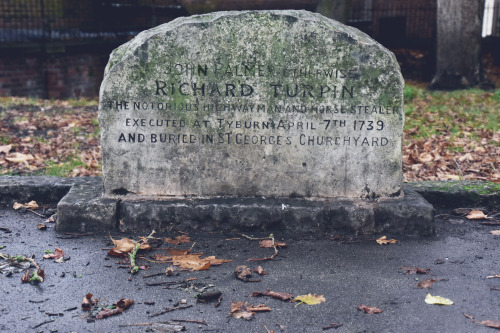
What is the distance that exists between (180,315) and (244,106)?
178 cm

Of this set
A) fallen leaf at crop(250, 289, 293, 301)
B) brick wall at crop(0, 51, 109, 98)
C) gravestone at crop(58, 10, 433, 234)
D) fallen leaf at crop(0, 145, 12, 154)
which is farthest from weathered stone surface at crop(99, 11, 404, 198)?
brick wall at crop(0, 51, 109, 98)

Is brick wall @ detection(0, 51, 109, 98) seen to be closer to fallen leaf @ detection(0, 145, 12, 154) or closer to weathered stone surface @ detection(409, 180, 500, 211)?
fallen leaf @ detection(0, 145, 12, 154)

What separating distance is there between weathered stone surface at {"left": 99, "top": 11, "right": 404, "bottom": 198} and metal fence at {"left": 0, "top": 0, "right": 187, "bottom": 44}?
7963 millimetres

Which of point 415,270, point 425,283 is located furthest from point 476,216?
point 425,283

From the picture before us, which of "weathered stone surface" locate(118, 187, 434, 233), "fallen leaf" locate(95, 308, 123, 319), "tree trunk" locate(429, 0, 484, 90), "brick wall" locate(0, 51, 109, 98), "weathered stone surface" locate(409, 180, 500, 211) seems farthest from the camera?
"brick wall" locate(0, 51, 109, 98)

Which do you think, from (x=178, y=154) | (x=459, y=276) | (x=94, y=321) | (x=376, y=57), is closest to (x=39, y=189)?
(x=178, y=154)

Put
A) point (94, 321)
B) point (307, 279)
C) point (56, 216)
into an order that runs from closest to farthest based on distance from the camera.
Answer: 1. point (94, 321)
2. point (307, 279)
3. point (56, 216)

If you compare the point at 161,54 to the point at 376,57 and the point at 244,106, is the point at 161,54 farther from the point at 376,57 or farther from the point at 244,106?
the point at 376,57

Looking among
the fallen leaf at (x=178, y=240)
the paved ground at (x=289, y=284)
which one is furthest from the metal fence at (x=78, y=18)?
the fallen leaf at (x=178, y=240)

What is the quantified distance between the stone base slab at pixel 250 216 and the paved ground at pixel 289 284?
97 mm

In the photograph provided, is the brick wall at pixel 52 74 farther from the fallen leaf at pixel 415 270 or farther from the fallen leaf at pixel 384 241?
the fallen leaf at pixel 415 270

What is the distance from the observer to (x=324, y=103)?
13.5 ft

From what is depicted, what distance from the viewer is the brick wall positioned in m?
11.0

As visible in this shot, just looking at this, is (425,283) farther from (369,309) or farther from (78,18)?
(78,18)
